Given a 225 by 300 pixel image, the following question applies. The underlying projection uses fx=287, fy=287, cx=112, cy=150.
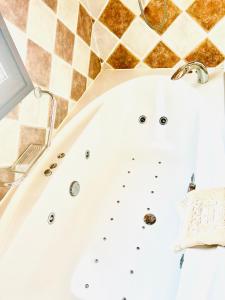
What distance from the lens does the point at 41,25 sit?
129 cm

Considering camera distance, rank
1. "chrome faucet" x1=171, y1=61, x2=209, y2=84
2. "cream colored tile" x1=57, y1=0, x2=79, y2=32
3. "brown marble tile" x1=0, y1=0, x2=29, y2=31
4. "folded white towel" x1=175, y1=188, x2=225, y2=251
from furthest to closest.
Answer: "cream colored tile" x1=57, y1=0, x2=79, y2=32 → "chrome faucet" x1=171, y1=61, x2=209, y2=84 → "brown marble tile" x1=0, y1=0, x2=29, y2=31 → "folded white towel" x1=175, y1=188, x2=225, y2=251

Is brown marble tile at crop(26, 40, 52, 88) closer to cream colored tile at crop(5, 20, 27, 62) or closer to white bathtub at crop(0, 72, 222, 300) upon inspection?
cream colored tile at crop(5, 20, 27, 62)

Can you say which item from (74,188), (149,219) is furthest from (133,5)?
(149,219)

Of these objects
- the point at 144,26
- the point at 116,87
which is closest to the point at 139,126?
the point at 116,87

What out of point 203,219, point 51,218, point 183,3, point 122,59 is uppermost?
point 183,3

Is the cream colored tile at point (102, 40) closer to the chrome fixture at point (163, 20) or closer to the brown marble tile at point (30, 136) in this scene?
the chrome fixture at point (163, 20)

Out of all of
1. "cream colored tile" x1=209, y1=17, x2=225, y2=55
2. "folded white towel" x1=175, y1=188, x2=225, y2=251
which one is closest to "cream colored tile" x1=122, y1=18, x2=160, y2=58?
"cream colored tile" x1=209, y1=17, x2=225, y2=55

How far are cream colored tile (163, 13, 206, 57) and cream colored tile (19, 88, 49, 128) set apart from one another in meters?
0.77

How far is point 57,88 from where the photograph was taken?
1473 mm

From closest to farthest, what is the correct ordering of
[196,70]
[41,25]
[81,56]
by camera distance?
[41,25] < [196,70] < [81,56]

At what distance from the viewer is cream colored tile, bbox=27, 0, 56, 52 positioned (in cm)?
123

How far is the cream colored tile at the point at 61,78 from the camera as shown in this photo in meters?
1.43

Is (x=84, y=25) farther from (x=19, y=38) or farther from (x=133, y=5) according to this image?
(x=19, y=38)

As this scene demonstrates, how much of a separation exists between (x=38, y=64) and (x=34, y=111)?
0.21 metres
